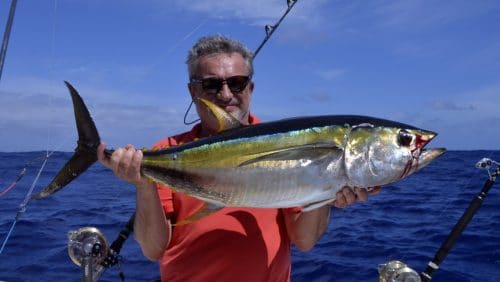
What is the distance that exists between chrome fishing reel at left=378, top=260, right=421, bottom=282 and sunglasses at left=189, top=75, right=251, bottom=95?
1.56 m

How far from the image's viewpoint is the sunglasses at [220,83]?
2.96 metres

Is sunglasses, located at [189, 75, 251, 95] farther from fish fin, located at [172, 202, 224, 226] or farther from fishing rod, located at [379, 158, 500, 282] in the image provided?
fishing rod, located at [379, 158, 500, 282]

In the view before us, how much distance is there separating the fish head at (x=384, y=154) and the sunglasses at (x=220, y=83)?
0.82m

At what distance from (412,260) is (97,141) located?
5.92 m

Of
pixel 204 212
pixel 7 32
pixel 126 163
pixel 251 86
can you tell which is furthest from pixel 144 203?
pixel 7 32

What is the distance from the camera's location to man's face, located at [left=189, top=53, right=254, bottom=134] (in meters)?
2.96

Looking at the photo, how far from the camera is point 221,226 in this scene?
2.92m

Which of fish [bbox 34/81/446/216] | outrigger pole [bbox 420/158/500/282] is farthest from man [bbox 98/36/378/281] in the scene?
outrigger pole [bbox 420/158/500/282]

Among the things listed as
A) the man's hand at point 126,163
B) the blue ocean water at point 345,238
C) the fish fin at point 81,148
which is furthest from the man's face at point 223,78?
the blue ocean water at point 345,238

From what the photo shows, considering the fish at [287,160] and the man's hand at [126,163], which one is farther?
the man's hand at [126,163]

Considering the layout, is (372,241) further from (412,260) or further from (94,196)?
(94,196)

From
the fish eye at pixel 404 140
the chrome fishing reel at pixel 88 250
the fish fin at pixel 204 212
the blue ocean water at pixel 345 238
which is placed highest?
the fish eye at pixel 404 140

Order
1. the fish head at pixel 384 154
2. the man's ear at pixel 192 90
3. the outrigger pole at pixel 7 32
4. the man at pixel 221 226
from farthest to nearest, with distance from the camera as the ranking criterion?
the outrigger pole at pixel 7 32 → the man's ear at pixel 192 90 → the man at pixel 221 226 → the fish head at pixel 384 154

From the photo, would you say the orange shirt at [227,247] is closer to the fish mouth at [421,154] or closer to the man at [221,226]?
the man at [221,226]
